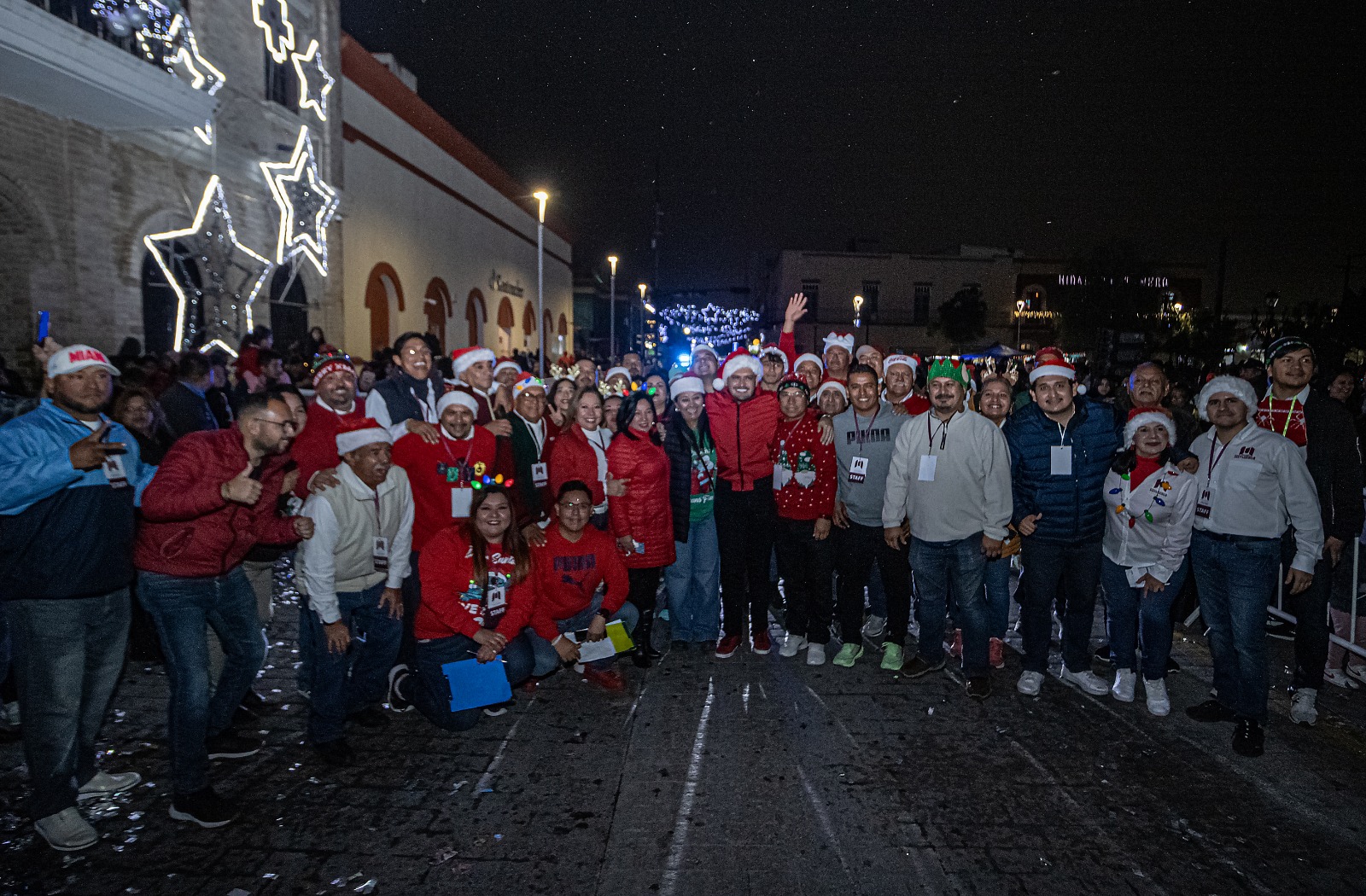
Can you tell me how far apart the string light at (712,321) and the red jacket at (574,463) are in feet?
168

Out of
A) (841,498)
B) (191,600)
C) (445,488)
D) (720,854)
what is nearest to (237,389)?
(445,488)

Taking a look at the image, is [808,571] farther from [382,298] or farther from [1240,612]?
[382,298]

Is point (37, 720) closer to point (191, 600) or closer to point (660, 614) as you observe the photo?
point (191, 600)

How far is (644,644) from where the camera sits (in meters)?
5.55

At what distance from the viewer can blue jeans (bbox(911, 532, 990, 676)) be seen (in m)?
4.95

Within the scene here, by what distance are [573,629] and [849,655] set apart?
201 cm

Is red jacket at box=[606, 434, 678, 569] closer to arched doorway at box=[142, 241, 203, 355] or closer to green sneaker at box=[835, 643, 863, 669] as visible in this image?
green sneaker at box=[835, 643, 863, 669]

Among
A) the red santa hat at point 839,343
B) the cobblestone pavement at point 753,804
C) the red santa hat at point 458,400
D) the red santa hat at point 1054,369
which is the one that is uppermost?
the red santa hat at point 839,343

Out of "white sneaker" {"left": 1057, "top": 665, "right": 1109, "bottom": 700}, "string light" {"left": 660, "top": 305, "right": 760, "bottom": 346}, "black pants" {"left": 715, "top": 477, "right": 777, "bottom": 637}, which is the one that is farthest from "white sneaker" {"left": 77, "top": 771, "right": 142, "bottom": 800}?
"string light" {"left": 660, "top": 305, "right": 760, "bottom": 346}

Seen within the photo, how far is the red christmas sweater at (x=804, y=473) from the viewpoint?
5.40m

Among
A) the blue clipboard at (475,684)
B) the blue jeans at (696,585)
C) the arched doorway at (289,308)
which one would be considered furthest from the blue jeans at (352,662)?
the arched doorway at (289,308)

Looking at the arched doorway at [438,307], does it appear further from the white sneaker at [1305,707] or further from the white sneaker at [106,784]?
the white sneaker at [1305,707]

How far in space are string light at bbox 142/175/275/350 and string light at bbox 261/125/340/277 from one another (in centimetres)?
128

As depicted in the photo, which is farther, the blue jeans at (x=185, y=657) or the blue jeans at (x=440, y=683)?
the blue jeans at (x=440, y=683)
